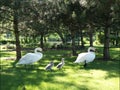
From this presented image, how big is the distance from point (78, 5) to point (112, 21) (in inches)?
91.3

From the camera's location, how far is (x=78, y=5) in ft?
63.9

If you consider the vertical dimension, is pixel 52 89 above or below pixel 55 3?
below

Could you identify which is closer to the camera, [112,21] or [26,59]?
[26,59]

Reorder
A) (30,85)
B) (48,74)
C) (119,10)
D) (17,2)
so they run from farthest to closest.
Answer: (119,10) → (17,2) → (48,74) → (30,85)

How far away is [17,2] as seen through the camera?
15.9 m

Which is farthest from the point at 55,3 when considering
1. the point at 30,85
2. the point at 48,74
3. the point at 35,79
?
the point at 30,85

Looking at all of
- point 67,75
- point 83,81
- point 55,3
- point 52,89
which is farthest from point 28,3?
point 52,89

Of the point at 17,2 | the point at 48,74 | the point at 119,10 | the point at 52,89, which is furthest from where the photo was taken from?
the point at 119,10

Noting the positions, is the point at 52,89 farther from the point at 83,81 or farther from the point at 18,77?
the point at 18,77

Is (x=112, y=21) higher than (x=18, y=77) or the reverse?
higher

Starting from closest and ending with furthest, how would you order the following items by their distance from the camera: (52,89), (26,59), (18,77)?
(52,89) → (18,77) → (26,59)

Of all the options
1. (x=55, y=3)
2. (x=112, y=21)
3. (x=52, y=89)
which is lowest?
(x=52, y=89)

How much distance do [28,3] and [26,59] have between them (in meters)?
4.10

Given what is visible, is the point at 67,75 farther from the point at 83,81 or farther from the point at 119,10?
the point at 119,10
